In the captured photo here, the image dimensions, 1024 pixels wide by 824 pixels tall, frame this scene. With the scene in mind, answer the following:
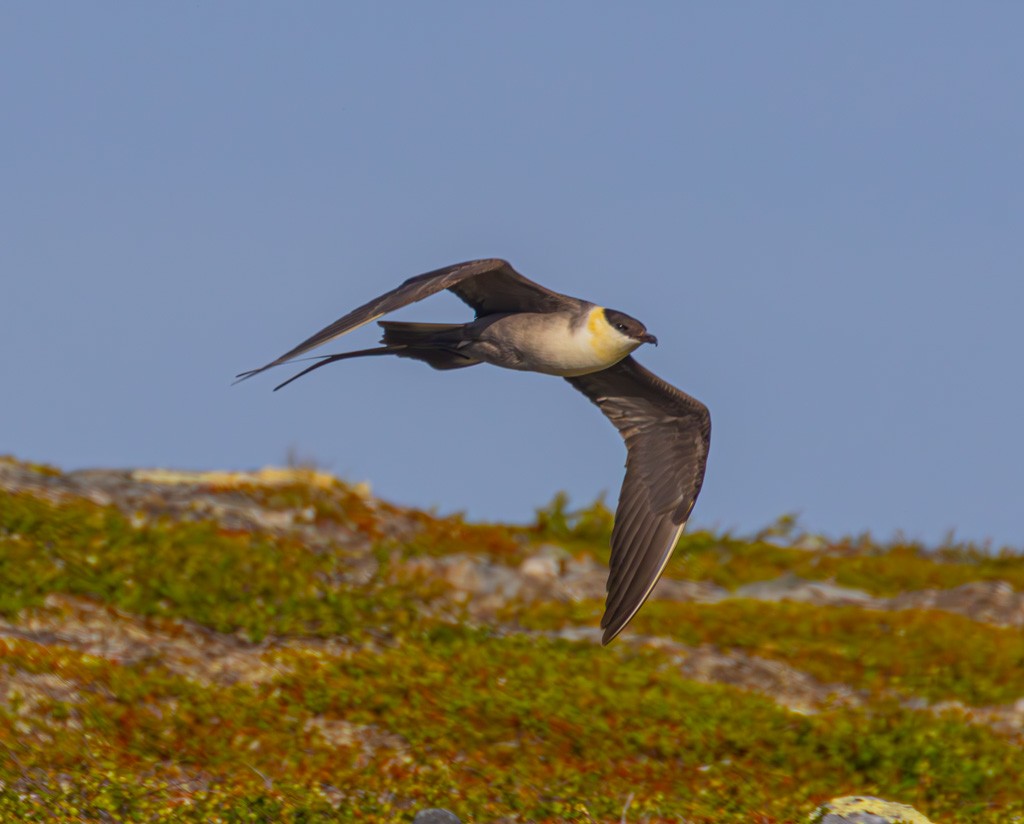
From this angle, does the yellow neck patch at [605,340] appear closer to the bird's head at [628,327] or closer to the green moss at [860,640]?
the bird's head at [628,327]

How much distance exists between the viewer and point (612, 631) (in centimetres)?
1059

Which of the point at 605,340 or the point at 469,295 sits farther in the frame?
the point at 469,295

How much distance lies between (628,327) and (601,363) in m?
0.30

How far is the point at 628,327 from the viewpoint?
9539 millimetres

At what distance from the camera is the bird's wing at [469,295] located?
8.10 metres

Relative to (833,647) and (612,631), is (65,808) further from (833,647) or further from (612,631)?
(833,647)

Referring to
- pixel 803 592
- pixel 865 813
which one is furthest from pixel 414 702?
pixel 803 592

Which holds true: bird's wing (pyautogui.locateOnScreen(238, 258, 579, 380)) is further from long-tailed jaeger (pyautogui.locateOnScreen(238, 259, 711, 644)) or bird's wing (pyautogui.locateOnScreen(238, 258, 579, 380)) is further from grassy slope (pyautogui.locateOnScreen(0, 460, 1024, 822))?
grassy slope (pyautogui.locateOnScreen(0, 460, 1024, 822))

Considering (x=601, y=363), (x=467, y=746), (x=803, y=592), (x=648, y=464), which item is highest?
(x=601, y=363)

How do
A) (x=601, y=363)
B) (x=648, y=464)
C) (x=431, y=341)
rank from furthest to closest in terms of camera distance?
(x=648, y=464) → (x=431, y=341) → (x=601, y=363)

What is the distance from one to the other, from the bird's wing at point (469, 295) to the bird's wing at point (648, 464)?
4.48 ft

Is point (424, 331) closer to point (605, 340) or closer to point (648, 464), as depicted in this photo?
point (605, 340)

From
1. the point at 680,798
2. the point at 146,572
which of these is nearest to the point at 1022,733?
the point at 680,798

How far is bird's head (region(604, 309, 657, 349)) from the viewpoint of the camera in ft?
31.2
